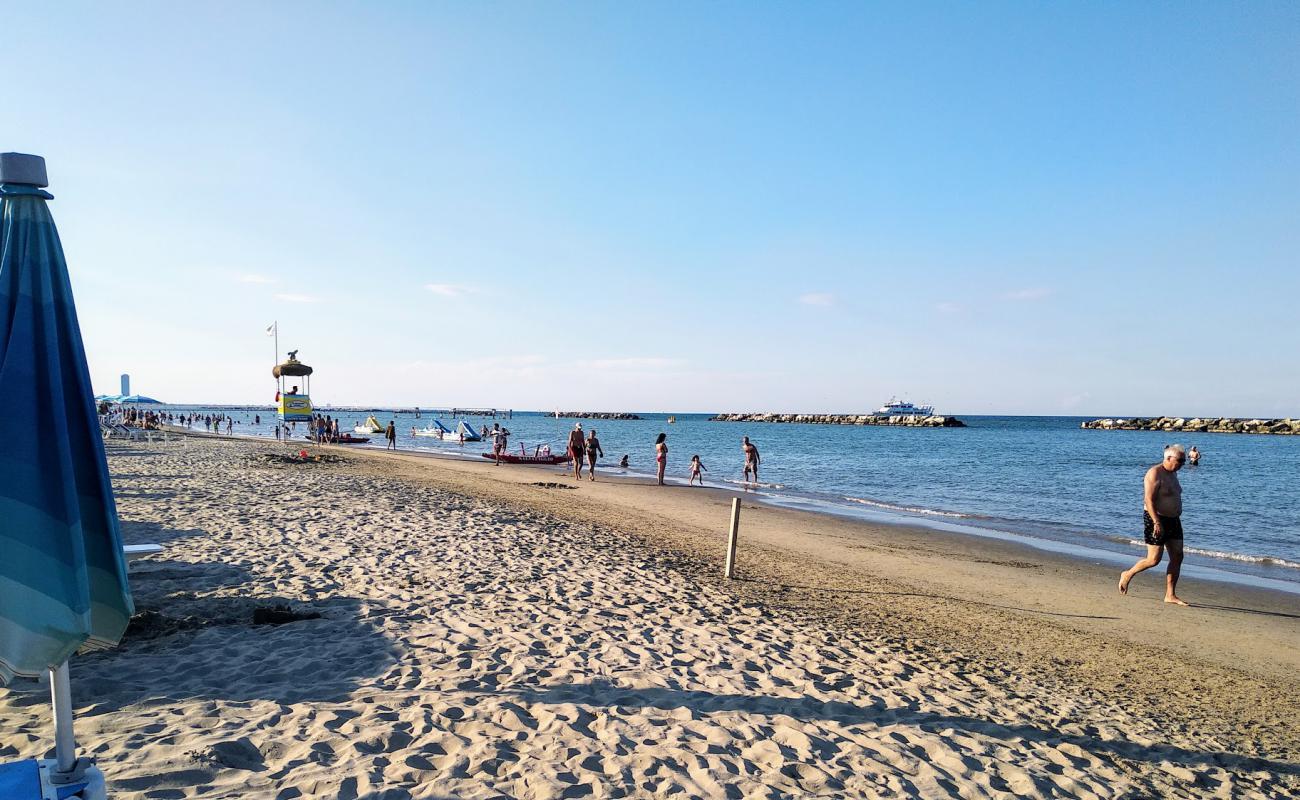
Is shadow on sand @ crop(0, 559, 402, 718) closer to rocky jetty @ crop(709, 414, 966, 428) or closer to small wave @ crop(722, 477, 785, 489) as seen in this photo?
small wave @ crop(722, 477, 785, 489)

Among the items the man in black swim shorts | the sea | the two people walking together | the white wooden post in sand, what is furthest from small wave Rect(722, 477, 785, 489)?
the man in black swim shorts

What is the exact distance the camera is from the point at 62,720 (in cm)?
257

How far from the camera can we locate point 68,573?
249 centimetres

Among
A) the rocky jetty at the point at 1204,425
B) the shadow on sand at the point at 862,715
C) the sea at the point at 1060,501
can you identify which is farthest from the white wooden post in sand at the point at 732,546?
the rocky jetty at the point at 1204,425

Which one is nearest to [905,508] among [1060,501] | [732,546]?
[1060,501]

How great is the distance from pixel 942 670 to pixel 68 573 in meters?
6.39

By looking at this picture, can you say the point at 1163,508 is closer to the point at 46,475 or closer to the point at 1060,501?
the point at 46,475

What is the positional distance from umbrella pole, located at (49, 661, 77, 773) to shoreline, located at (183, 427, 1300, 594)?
1538cm

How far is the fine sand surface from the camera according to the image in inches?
151

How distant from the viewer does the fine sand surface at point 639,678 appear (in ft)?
12.6

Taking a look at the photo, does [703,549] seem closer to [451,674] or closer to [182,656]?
[451,674]

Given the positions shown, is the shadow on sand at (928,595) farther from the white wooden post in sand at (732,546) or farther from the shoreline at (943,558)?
the white wooden post in sand at (732,546)

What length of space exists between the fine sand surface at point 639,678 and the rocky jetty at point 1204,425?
124555 millimetres

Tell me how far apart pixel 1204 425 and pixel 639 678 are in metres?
Result: 141
